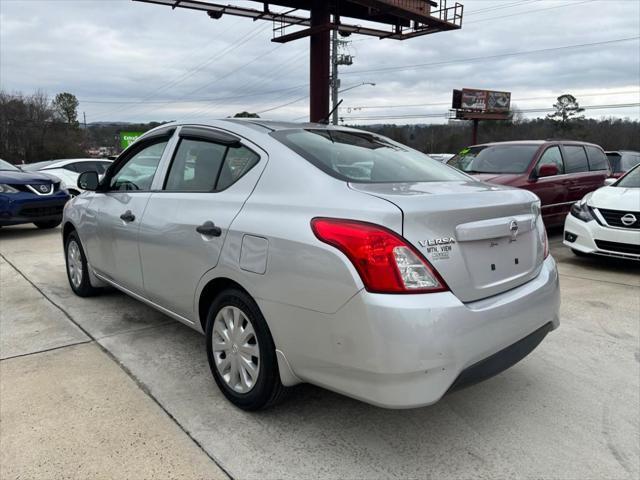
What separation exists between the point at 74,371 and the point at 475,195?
8.80 ft

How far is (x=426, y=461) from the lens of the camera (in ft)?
7.52

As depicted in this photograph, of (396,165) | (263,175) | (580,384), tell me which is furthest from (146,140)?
(580,384)

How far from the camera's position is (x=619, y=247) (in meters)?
5.79

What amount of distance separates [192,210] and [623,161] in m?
12.4

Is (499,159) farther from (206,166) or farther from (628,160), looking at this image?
(206,166)

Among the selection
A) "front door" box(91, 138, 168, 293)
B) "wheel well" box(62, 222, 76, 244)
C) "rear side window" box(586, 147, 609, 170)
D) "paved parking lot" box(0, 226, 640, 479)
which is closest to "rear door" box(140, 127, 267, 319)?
"front door" box(91, 138, 168, 293)

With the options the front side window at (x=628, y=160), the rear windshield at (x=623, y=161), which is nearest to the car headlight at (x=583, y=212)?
the rear windshield at (x=623, y=161)

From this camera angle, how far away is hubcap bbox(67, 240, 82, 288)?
4.66 metres

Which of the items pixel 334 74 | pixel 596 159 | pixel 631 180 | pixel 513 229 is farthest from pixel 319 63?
pixel 513 229

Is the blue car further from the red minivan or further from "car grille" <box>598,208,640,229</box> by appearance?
"car grille" <box>598,208,640,229</box>

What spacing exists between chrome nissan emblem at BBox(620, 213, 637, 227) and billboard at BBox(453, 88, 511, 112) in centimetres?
5476


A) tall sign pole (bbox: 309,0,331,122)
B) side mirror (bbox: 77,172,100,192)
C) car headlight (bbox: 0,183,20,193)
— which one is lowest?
car headlight (bbox: 0,183,20,193)

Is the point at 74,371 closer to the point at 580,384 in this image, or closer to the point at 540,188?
the point at 580,384

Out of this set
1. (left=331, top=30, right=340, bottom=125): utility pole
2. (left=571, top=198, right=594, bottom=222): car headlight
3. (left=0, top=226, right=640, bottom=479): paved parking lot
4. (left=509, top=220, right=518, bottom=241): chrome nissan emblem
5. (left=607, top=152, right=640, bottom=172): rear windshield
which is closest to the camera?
(left=0, top=226, right=640, bottom=479): paved parking lot
